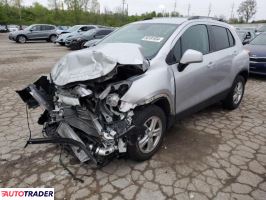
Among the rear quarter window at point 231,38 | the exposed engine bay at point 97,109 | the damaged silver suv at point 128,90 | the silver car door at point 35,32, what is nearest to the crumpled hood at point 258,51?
the rear quarter window at point 231,38

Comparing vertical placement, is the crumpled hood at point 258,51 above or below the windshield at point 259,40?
below

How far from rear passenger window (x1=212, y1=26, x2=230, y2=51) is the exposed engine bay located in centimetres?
219

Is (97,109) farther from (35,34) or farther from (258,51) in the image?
(35,34)

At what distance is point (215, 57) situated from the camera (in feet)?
15.4

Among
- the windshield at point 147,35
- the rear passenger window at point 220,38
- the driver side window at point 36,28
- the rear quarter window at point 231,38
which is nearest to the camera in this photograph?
the windshield at point 147,35

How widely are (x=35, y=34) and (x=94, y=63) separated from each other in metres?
23.3

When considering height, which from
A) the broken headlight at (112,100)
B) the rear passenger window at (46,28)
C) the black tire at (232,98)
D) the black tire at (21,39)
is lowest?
the black tire at (21,39)

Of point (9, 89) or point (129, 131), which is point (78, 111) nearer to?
point (129, 131)

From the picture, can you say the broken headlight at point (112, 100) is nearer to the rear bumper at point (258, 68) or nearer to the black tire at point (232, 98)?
the black tire at point (232, 98)

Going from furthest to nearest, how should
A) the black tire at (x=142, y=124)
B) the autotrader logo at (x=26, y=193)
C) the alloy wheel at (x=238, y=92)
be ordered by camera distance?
the alloy wheel at (x=238, y=92) → the black tire at (x=142, y=124) → the autotrader logo at (x=26, y=193)

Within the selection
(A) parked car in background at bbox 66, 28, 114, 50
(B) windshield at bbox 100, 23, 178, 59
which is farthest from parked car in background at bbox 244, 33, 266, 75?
(A) parked car in background at bbox 66, 28, 114, 50

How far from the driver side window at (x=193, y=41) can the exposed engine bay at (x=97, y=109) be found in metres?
0.84

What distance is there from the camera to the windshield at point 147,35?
12.6 feet

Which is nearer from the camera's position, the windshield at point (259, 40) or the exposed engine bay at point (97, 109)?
the exposed engine bay at point (97, 109)
